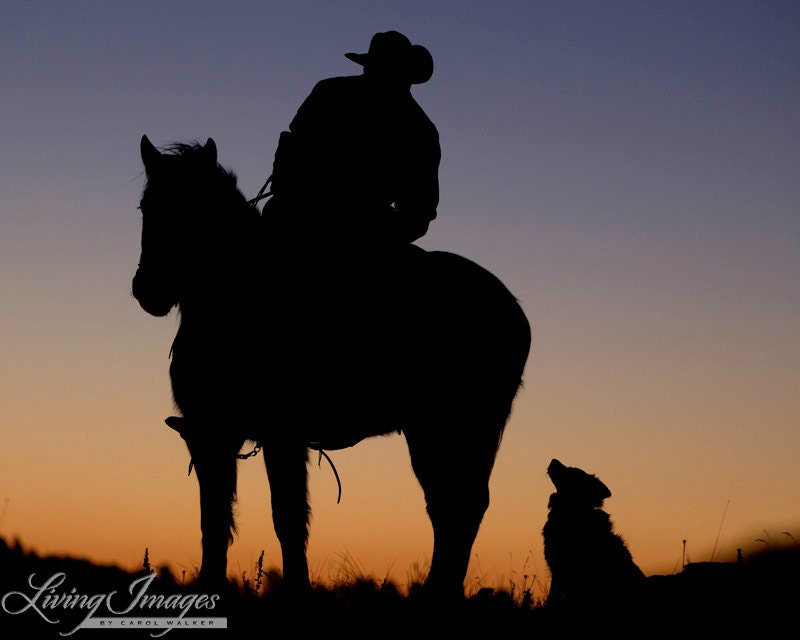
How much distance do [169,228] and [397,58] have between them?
220 cm

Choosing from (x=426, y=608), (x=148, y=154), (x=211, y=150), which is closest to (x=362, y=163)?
(x=211, y=150)

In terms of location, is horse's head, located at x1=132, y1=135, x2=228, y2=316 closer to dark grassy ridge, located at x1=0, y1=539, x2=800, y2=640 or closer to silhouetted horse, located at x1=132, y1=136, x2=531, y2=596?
silhouetted horse, located at x1=132, y1=136, x2=531, y2=596

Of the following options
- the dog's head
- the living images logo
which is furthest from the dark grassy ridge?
the dog's head

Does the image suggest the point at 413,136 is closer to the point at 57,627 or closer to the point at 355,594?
the point at 355,594

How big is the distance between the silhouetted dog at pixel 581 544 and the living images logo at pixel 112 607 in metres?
2.41

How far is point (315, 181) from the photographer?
7.81 metres

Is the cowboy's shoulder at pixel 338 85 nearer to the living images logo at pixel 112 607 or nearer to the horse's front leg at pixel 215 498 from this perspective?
the horse's front leg at pixel 215 498

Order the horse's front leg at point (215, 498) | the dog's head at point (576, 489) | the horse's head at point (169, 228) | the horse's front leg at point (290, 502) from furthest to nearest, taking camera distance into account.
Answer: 1. the dog's head at point (576, 489)
2. the horse's front leg at point (215, 498)
3. the horse's head at point (169, 228)
4. the horse's front leg at point (290, 502)

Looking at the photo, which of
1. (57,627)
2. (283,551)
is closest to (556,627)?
(283,551)

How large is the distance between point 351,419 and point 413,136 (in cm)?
221

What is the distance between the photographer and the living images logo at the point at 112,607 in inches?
227

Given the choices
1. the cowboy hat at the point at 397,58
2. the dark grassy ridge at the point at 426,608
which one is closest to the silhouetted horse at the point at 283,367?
the dark grassy ridge at the point at 426,608

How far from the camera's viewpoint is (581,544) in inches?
343

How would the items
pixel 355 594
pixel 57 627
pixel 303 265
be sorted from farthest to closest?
pixel 303 265 < pixel 355 594 < pixel 57 627
